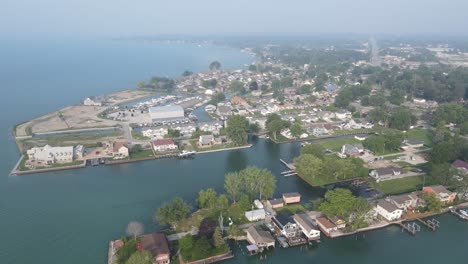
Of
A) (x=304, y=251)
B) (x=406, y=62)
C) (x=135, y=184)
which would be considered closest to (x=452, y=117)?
(x=304, y=251)

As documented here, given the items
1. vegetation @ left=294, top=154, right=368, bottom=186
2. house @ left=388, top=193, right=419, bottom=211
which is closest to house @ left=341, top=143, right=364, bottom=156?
vegetation @ left=294, top=154, right=368, bottom=186

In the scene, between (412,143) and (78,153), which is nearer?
(78,153)

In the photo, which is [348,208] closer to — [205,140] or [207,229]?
[207,229]

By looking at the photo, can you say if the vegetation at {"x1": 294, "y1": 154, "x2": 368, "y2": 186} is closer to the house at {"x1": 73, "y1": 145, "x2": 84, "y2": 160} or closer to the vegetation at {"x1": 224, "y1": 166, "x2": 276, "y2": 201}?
the vegetation at {"x1": 224, "y1": 166, "x2": 276, "y2": 201}

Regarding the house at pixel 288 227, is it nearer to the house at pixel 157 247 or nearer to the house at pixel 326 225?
the house at pixel 326 225

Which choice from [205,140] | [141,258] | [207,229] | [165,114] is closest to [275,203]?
[207,229]

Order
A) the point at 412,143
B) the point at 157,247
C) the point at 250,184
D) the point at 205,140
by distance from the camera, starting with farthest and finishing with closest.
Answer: the point at 205,140 < the point at 412,143 < the point at 250,184 < the point at 157,247
